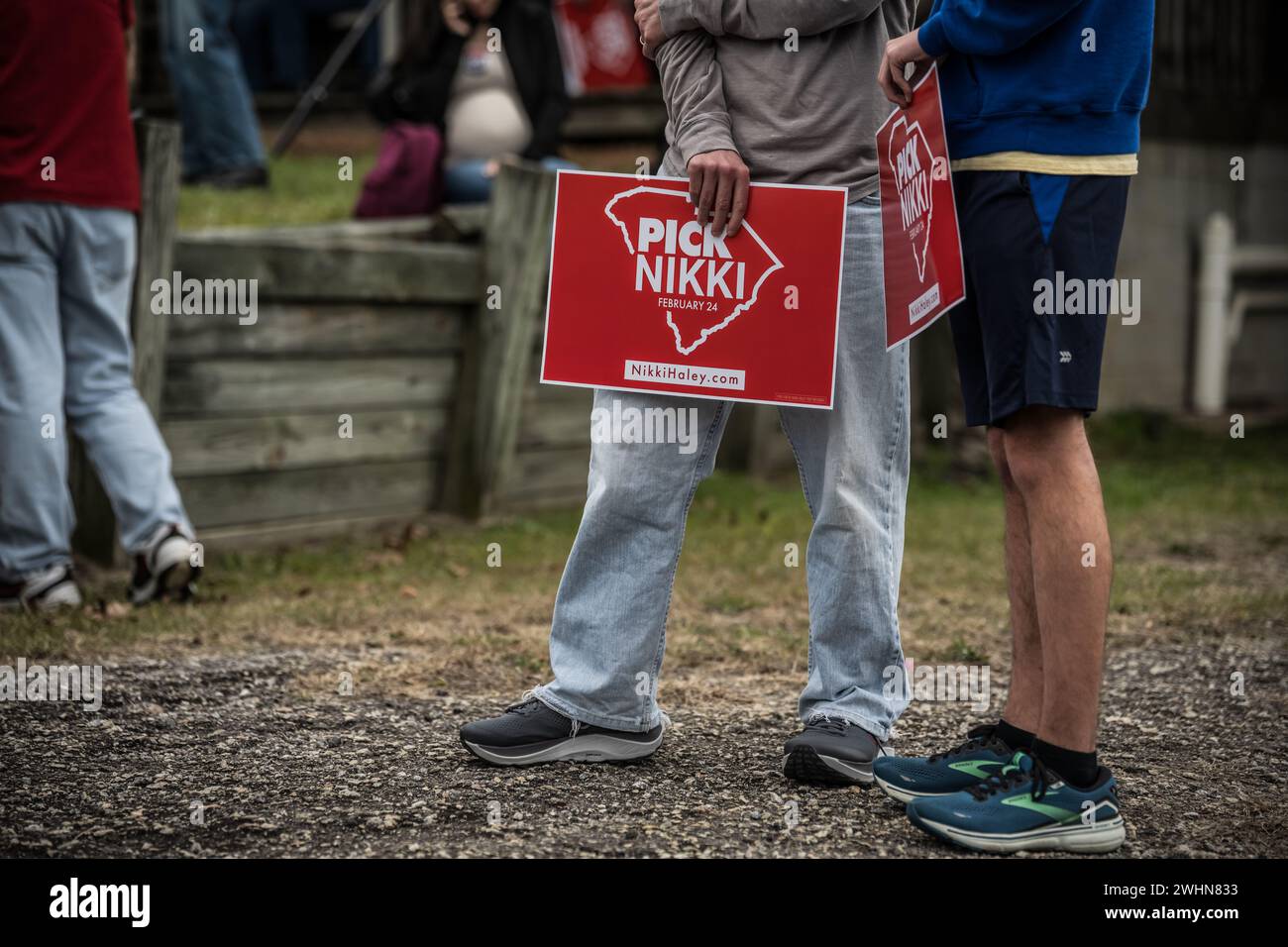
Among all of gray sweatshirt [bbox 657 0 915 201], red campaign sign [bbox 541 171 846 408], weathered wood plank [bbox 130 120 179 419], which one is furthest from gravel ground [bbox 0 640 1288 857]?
weathered wood plank [bbox 130 120 179 419]

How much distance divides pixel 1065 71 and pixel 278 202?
570 cm

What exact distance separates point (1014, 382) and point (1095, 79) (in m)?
0.52

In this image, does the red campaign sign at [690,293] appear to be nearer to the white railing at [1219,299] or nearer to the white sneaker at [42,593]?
the white sneaker at [42,593]

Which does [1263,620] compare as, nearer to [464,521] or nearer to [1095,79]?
[1095,79]

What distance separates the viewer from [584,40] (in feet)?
34.9

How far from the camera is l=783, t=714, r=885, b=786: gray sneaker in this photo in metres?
2.94

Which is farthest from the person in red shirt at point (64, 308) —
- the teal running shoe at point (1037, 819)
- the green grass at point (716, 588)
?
the teal running shoe at point (1037, 819)

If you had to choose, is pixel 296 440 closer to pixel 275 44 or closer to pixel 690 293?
pixel 690 293

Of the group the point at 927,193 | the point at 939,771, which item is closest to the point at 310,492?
the point at 939,771

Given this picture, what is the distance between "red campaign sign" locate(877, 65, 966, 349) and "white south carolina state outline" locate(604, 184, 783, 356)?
0.23 m

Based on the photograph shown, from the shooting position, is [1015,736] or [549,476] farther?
[549,476]

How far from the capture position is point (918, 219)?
2.73 metres

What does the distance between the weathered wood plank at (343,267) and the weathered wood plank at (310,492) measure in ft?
2.20
